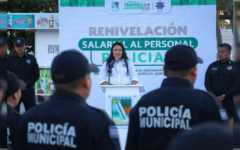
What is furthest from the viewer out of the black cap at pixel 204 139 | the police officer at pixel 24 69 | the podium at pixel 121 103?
the police officer at pixel 24 69

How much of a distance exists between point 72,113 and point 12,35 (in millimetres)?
15094

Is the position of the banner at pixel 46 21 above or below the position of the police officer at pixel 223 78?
above

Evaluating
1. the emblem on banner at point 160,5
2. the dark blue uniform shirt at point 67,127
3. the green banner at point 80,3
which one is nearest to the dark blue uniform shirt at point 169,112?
the dark blue uniform shirt at point 67,127

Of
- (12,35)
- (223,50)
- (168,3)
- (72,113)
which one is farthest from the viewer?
(12,35)

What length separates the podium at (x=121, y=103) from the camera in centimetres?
547

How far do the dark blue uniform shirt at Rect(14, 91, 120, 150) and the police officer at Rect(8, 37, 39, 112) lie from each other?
5255 millimetres

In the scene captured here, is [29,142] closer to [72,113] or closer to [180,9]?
[72,113]

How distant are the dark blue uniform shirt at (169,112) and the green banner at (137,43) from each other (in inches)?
237

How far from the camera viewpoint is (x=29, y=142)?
1.95 meters

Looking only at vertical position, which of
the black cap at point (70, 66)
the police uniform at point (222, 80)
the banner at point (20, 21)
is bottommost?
the police uniform at point (222, 80)

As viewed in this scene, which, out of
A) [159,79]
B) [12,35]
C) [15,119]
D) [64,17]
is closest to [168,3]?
[159,79]

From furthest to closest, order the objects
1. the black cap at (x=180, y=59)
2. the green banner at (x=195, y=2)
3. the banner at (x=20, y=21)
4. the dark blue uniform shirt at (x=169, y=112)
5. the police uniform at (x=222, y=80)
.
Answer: the banner at (x=20, y=21) < the green banner at (x=195, y=2) < the police uniform at (x=222, y=80) < the black cap at (x=180, y=59) < the dark blue uniform shirt at (x=169, y=112)

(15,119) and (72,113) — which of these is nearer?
(72,113)

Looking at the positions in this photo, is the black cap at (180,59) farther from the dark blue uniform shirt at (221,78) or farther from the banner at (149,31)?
the banner at (149,31)
